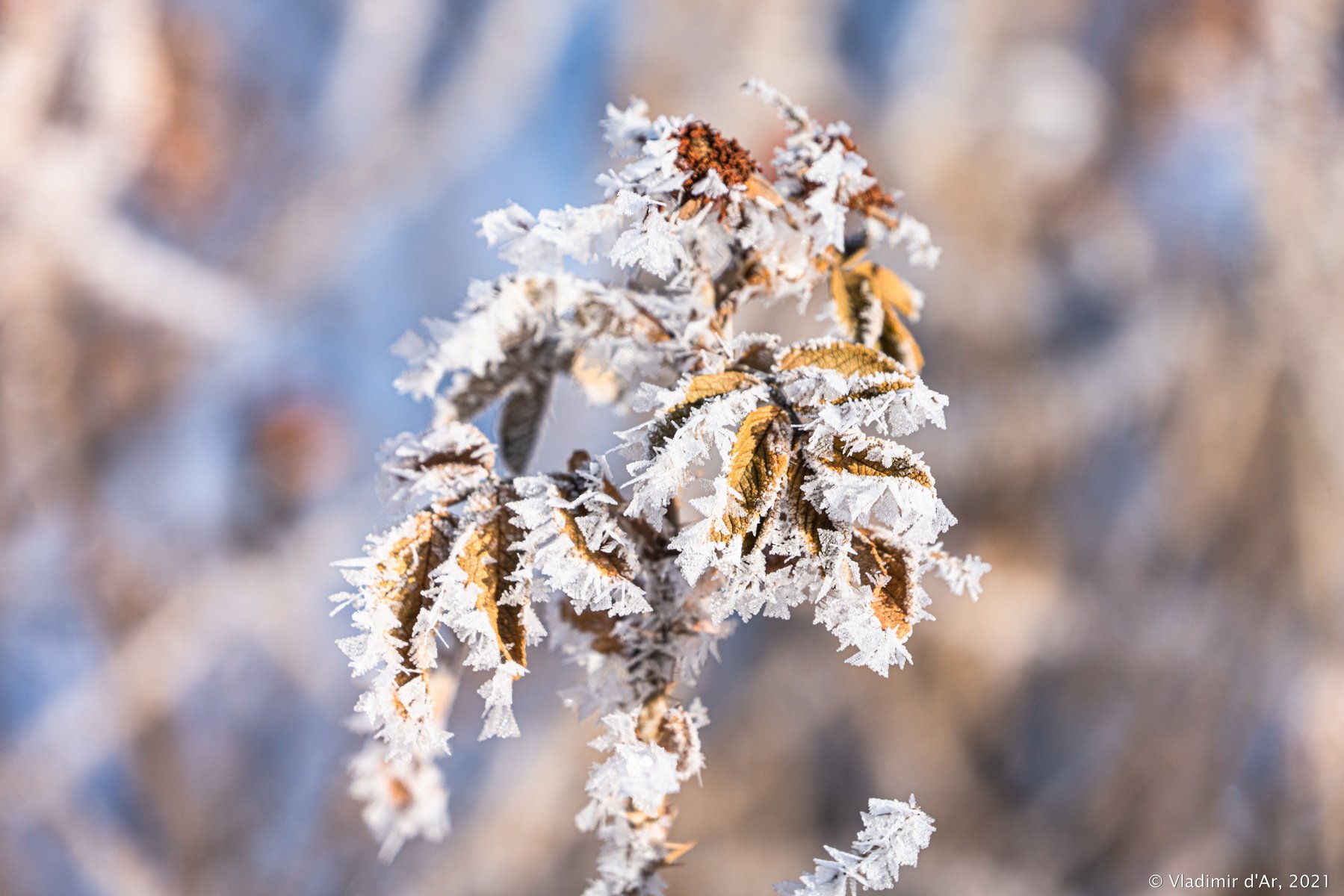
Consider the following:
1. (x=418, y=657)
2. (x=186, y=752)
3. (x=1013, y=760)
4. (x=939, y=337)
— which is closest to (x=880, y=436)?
(x=418, y=657)

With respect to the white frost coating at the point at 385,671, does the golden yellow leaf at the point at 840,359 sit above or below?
above

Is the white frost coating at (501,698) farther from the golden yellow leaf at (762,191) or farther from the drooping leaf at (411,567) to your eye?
the golden yellow leaf at (762,191)

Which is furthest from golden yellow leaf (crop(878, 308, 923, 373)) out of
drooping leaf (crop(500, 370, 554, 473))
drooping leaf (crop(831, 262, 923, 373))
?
drooping leaf (crop(500, 370, 554, 473))

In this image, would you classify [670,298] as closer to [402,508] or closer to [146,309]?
[402,508]

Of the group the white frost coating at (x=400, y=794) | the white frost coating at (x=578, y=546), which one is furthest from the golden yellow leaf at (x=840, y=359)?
the white frost coating at (x=400, y=794)

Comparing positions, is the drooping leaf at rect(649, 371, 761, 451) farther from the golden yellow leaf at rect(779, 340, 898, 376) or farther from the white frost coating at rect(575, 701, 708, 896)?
the white frost coating at rect(575, 701, 708, 896)

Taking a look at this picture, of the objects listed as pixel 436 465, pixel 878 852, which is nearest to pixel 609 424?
pixel 436 465

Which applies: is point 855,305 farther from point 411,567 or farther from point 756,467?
point 411,567
